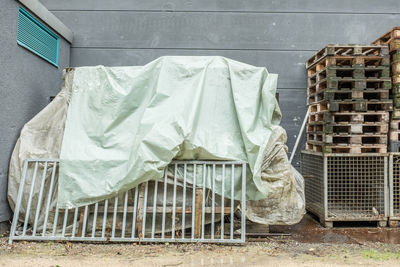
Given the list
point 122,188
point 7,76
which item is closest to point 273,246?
point 122,188

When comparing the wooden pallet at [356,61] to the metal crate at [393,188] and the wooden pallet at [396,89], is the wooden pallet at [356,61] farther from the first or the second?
the metal crate at [393,188]

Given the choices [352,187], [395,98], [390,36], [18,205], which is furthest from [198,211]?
[390,36]

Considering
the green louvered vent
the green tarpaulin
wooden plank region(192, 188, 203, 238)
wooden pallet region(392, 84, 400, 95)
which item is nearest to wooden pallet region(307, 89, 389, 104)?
wooden pallet region(392, 84, 400, 95)

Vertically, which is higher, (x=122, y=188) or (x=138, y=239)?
(x=122, y=188)

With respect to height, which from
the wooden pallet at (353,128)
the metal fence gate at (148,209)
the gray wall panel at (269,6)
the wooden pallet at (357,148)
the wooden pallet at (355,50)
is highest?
the gray wall panel at (269,6)

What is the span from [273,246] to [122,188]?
7.20 feet

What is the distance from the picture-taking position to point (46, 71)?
20.2 ft

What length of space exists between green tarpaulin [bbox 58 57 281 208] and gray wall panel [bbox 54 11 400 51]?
2.38 m

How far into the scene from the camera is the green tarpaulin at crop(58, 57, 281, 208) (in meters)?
4.59

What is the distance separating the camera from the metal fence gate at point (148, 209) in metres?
4.60

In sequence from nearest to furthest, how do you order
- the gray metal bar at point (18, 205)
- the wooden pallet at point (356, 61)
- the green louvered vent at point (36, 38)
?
the gray metal bar at point (18, 205) < the green louvered vent at point (36, 38) < the wooden pallet at point (356, 61)

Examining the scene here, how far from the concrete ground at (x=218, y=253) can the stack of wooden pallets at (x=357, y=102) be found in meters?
1.64

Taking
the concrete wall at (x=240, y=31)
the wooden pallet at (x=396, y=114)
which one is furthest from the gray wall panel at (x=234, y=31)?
the wooden pallet at (x=396, y=114)

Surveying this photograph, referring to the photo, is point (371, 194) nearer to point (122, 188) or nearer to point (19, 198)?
point (122, 188)
